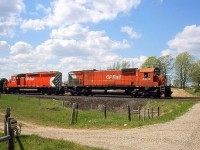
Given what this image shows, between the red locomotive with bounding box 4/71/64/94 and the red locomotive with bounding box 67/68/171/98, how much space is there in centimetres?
342

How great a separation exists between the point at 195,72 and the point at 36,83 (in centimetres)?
5958

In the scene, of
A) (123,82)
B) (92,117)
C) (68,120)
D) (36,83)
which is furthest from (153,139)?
(36,83)

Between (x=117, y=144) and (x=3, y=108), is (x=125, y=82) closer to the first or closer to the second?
(x=3, y=108)

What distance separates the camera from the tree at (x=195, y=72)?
99.8 metres

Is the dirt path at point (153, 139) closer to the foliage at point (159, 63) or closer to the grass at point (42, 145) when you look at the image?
the grass at point (42, 145)

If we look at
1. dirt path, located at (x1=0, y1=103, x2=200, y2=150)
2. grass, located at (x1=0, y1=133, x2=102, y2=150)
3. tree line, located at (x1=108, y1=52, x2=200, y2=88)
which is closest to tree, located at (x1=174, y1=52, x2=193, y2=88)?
tree line, located at (x1=108, y1=52, x2=200, y2=88)

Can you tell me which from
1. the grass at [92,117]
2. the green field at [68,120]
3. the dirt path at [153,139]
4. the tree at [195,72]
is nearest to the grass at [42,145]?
the green field at [68,120]

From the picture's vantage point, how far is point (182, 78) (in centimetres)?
10788

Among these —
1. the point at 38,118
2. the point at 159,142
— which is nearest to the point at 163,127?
the point at 159,142

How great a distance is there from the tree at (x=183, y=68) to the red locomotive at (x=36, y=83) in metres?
59.8

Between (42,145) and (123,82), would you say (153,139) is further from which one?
(123,82)

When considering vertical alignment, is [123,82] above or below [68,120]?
above

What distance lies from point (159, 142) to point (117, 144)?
1815 millimetres

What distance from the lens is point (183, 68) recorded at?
107750 mm
